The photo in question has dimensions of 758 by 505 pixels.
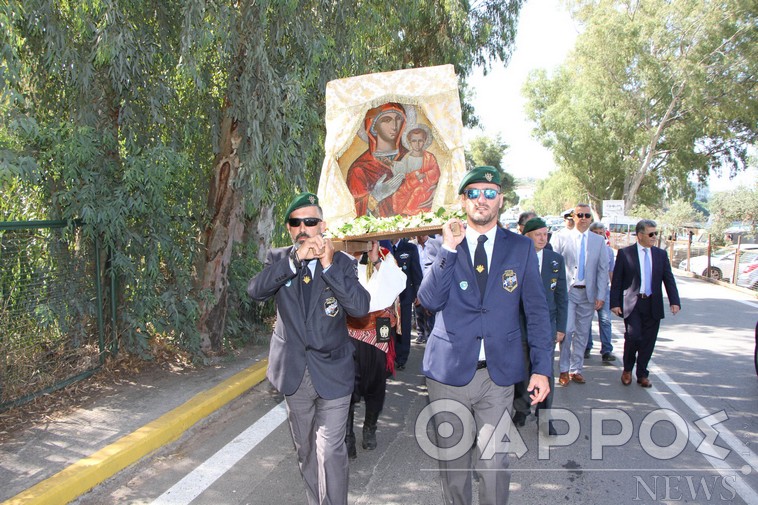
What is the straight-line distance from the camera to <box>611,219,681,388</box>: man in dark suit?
22.7 ft

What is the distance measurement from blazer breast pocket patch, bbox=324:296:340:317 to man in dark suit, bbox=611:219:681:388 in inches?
188

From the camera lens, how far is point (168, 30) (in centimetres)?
655

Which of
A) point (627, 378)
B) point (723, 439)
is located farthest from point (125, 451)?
point (627, 378)

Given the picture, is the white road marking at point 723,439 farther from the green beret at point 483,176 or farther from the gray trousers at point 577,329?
the green beret at point 483,176


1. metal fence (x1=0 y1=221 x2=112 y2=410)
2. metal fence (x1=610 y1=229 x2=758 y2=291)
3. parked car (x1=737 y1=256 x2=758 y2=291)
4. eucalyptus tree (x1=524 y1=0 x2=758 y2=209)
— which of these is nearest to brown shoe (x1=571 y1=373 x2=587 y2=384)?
metal fence (x1=0 y1=221 x2=112 y2=410)

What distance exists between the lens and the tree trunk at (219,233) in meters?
7.36

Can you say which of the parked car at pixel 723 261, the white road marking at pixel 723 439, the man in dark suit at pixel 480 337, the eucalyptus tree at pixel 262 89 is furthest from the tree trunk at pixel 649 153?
the man in dark suit at pixel 480 337

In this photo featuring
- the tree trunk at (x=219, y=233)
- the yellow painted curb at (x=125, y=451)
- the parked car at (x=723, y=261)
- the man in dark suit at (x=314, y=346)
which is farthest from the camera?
the parked car at (x=723, y=261)

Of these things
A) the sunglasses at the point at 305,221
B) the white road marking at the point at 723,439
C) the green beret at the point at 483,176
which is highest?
the green beret at the point at 483,176

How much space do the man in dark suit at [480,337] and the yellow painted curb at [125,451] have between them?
9.03 feet

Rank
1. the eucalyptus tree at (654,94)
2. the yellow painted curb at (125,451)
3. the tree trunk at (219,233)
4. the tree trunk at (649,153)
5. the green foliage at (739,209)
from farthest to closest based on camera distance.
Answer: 1. the green foliage at (739,209)
2. the tree trunk at (649,153)
3. the eucalyptus tree at (654,94)
4. the tree trunk at (219,233)
5. the yellow painted curb at (125,451)

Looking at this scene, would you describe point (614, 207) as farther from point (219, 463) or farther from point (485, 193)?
point (485, 193)

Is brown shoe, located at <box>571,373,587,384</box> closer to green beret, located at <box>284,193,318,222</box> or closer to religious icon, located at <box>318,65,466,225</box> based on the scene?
religious icon, located at <box>318,65,466,225</box>

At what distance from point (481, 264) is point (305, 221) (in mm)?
1131
